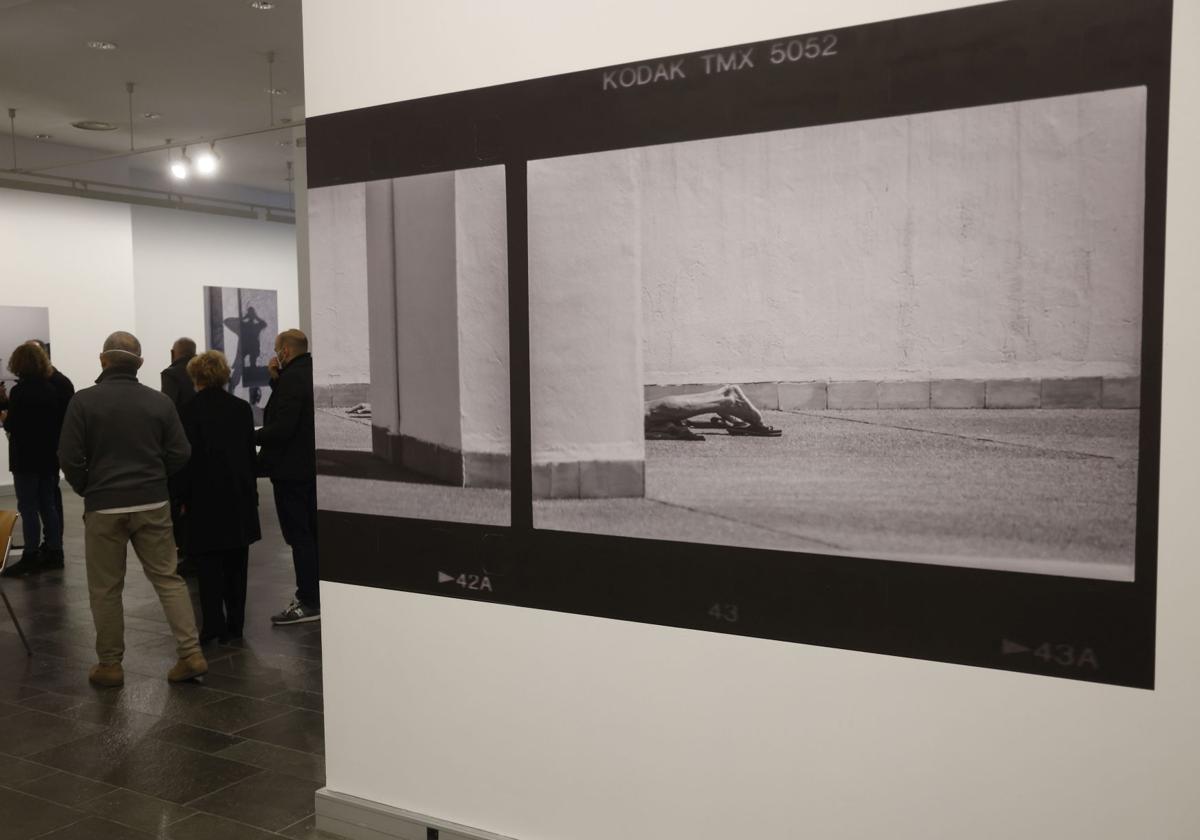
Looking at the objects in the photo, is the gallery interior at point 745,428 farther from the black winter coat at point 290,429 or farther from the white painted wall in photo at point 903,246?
the black winter coat at point 290,429

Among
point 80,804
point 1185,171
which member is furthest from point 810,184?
point 80,804

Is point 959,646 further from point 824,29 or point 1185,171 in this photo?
point 824,29

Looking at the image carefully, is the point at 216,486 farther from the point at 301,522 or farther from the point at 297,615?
the point at 297,615

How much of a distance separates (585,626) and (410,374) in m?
0.98

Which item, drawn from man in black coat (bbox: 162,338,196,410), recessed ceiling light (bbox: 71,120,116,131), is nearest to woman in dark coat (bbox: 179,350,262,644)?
man in black coat (bbox: 162,338,196,410)

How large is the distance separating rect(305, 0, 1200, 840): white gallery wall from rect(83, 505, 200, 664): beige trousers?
6.50ft

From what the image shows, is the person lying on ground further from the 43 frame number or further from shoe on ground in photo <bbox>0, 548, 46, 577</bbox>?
shoe on ground in photo <bbox>0, 548, 46, 577</bbox>

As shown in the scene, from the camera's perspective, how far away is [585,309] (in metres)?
2.95

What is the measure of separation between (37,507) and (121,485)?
13.0 ft

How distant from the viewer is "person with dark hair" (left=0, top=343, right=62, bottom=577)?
7.88 metres

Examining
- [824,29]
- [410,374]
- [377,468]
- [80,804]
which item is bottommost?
[80,804]

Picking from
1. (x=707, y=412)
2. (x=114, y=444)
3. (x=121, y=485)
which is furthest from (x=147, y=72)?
(x=707, y=412)

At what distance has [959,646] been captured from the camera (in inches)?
98.5

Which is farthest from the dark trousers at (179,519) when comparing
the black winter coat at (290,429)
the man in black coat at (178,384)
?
the man in black coat at (178,384)
